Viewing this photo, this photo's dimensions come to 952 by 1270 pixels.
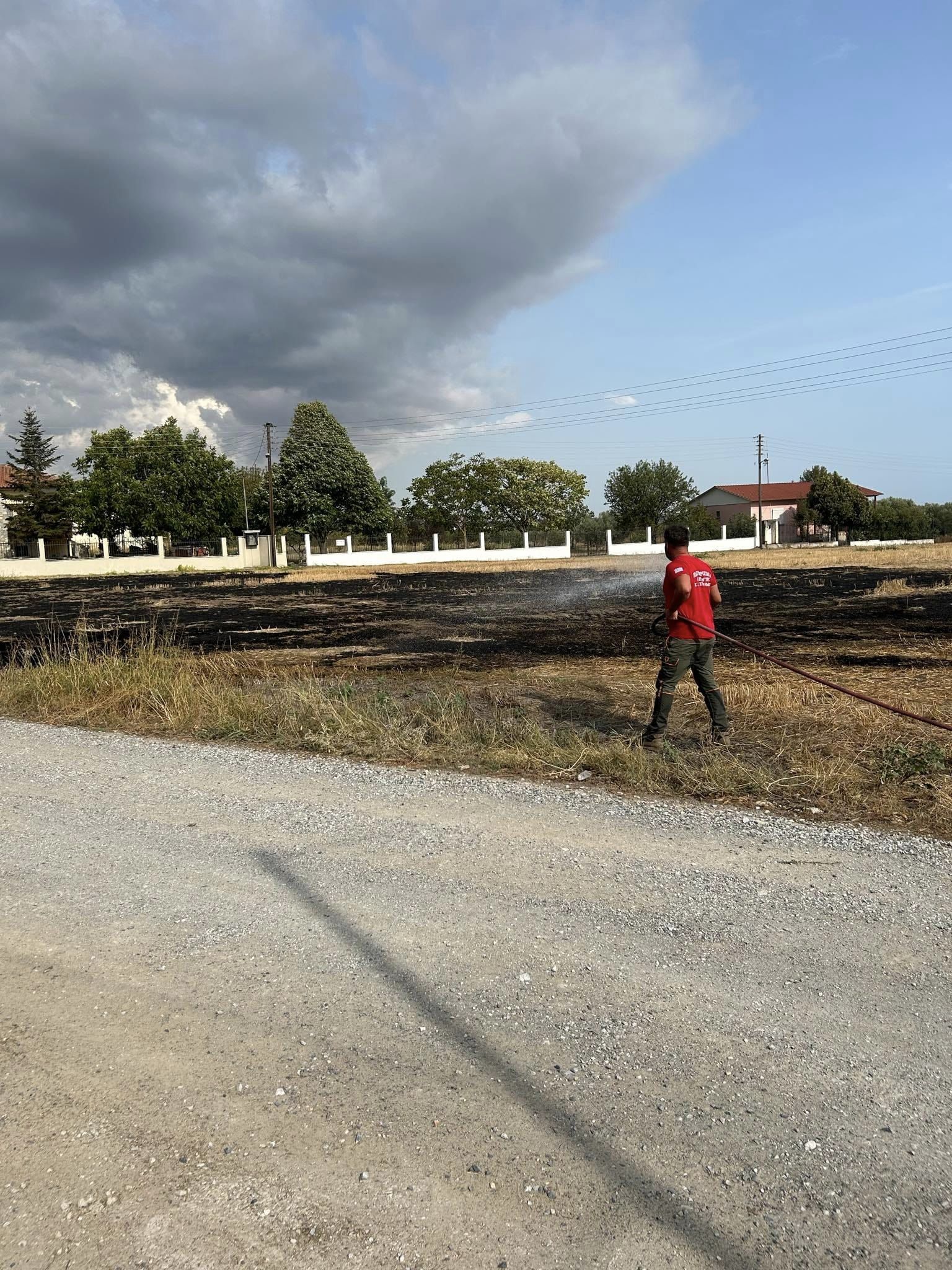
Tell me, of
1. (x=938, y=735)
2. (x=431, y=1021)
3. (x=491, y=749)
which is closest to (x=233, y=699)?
(x=491, y=749)

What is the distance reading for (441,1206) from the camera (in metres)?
2.10

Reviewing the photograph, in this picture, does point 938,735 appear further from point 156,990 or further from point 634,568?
point 634,568

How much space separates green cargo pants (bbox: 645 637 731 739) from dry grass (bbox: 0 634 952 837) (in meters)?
0.24

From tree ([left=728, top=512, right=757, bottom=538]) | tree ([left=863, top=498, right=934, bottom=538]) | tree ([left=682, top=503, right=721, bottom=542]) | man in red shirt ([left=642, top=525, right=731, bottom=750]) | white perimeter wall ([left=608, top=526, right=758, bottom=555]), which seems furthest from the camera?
tree ([left=863, top=498, right=934, bottom=538])

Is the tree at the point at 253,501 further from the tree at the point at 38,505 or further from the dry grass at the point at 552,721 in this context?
the dry grass at the point at 552,721

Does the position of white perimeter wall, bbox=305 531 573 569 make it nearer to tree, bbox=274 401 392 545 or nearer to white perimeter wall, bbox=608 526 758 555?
white perimeter wall, bbox=608 526 758 555

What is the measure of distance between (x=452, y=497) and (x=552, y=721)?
6976cm

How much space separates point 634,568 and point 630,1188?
4358 cm

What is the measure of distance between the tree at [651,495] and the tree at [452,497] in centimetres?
1357

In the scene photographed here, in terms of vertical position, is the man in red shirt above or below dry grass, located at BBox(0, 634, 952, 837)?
above

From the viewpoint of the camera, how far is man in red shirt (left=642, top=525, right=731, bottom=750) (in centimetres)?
654

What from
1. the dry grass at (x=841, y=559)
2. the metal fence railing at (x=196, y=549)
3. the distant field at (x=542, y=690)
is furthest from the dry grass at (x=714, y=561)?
the distant field at (x=542, y=690)

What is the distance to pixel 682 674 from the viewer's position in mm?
6656

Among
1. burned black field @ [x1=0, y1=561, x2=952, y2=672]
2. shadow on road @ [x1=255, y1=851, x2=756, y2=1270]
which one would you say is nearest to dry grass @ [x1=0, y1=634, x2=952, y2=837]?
burned black field @ [x1=0, y1=561, x2=952, y2=672]
